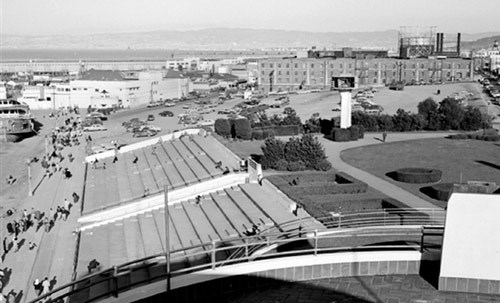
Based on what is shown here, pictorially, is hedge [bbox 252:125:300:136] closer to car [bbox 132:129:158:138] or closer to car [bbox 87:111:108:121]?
car [bbox 132:129:158:138]

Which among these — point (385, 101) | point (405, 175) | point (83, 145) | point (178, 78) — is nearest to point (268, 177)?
point (405, 175)

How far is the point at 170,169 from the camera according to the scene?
2673 centimetres

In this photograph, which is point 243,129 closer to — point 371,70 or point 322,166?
point 322,166

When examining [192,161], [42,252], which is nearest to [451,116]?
[192,161]

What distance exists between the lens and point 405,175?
22203 mm

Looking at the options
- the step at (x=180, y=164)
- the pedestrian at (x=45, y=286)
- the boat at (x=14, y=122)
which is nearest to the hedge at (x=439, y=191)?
the step at (x=180, y=164)

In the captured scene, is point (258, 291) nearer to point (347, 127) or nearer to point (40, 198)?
point (40, 198)

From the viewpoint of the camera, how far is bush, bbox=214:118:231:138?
37.5m

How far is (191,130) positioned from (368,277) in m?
29.5

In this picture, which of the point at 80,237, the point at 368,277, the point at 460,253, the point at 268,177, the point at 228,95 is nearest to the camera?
the point at 460,253

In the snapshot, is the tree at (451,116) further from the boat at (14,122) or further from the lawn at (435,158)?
the boat at (14,122)

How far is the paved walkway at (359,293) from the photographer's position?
674cm

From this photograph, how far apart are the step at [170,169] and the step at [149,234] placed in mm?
3346

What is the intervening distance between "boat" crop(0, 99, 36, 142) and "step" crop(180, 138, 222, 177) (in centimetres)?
2136
